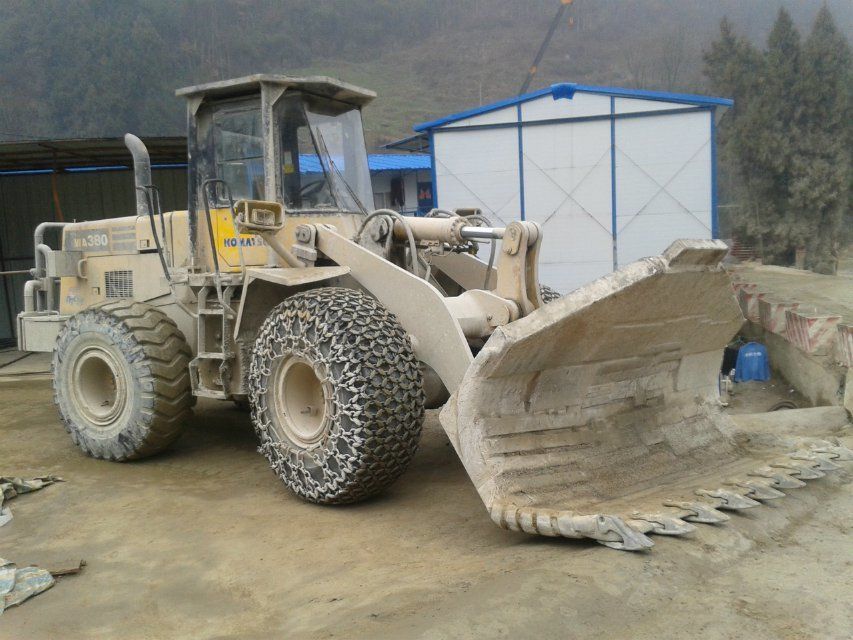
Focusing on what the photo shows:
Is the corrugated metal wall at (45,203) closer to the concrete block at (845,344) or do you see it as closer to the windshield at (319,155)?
the windshield at (319,155)

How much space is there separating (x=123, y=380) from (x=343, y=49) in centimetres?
7153

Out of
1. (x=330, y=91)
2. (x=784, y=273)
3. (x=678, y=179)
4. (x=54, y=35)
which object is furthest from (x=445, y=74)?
(x=330, y=91)

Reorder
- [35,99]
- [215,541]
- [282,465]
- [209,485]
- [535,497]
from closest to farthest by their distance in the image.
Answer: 1. [535,497]
2. [215,541]
3. [282,465]
4. [209,485]
5. [35,99]

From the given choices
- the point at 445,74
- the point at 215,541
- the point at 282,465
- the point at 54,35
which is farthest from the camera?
the point at 445,74

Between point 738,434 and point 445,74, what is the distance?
70.3 meters

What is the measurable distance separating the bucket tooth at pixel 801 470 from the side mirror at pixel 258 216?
10.1 ft

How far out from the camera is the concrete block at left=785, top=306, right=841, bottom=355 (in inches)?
274

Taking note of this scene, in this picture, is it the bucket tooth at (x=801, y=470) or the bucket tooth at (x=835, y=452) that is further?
the bucket tooth at (x=835, y=452)

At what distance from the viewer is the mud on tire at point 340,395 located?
426 centimetres

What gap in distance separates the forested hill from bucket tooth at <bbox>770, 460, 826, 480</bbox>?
44.0 metres

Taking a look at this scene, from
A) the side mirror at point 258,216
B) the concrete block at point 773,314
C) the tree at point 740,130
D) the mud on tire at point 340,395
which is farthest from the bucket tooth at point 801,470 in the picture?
the tree at point 740,130

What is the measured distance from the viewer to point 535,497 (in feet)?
12.9

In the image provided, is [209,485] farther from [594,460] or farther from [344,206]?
[594,460]

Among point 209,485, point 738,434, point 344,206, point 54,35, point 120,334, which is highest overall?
point 54,35
